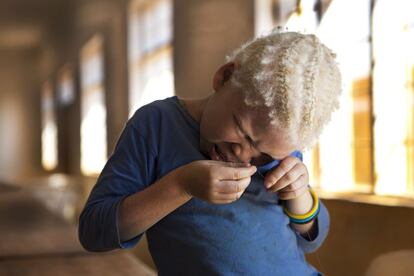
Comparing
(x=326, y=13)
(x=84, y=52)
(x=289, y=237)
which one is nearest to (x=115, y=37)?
(x=84, y=52)

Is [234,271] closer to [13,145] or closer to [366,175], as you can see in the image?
[366,175]

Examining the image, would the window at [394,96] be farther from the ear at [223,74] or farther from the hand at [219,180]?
the hand at [219,180]

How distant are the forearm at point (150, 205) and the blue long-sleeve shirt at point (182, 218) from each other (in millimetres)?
29

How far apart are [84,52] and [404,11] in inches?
389

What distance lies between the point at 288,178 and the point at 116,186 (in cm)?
33

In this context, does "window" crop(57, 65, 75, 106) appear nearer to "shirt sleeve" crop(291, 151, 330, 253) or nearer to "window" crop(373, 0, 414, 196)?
"window" crop(373, 0, 414, 196)

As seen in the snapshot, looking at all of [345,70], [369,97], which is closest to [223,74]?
[369,97]

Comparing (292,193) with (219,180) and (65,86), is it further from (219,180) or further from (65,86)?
(65,86)

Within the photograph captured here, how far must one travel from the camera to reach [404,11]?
12.0ft

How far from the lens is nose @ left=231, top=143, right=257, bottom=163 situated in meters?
1.15

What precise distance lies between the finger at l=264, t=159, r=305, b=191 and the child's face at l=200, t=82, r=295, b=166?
2 centimetres

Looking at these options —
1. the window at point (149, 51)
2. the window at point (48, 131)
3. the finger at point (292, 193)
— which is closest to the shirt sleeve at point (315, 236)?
the finger at point (292, 193)

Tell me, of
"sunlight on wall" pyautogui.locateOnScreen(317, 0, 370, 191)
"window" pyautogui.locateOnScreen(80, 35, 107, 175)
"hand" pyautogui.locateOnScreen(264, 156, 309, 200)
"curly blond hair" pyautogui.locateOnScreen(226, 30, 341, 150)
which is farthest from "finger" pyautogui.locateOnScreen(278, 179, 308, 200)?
"window" pyautogui.locateOnScreen(80, 35, 107, 175)

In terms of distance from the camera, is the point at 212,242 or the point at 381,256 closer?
the point at 212,242
